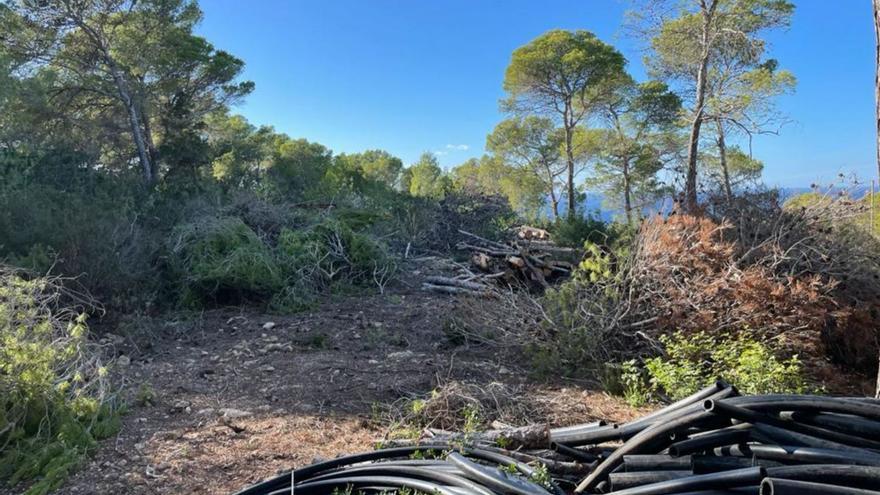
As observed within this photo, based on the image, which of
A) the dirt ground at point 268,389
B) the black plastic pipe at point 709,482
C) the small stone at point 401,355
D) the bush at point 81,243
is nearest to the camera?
the black plastic pipe at point 709,482

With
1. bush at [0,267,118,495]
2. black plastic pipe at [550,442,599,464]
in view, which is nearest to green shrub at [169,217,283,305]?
bush at [0,267,118,495]

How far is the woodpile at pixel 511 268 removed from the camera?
7.38 metres

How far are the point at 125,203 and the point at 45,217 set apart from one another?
1602 millimetres

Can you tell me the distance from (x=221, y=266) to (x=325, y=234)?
177 cm

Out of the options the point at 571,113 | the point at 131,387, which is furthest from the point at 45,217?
the point at 571,113

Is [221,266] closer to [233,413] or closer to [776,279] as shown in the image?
[233,413]

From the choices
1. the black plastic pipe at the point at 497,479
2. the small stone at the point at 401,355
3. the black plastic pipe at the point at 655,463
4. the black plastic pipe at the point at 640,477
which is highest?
the black plastic pipe at the point at 655,463

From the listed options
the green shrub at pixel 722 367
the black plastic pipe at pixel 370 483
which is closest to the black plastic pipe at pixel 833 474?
the black plastic pipe at pixel 370 483

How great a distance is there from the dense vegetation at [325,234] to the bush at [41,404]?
0.01 meters

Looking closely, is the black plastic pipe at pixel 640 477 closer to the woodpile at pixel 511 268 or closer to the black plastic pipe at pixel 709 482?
the black plastic pipe at pixel 709 482

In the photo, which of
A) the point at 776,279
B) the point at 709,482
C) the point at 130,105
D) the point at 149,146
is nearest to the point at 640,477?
the point at 709,482

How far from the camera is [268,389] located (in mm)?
3936

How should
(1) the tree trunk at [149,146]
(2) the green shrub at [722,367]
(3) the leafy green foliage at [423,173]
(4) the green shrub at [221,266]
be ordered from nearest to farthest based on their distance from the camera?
1. (2) the green shrub at [722,367]
2. (4) the green shrub at [221,266]
3. (1) the tree trunk at [149,146]
4. (3) the leafy green foliage at [423,173]

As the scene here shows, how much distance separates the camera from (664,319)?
428 cm
